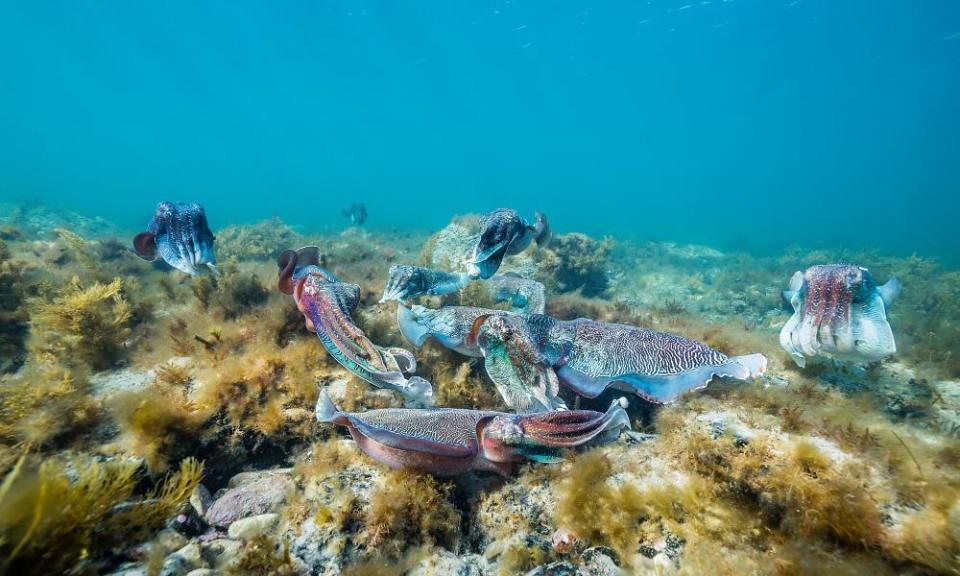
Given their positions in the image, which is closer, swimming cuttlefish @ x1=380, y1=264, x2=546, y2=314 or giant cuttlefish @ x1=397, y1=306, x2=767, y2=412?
giant cuttlefish @ x1=397, y1=306, x2=767, y2=412

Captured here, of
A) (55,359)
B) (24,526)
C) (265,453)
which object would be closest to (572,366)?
(265,453)

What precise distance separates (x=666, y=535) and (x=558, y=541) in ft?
2.58

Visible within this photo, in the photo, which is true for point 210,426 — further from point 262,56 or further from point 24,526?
point 262,56

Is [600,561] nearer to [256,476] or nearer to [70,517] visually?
[256,476]

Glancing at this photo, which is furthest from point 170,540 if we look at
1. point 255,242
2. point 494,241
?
point 255,242

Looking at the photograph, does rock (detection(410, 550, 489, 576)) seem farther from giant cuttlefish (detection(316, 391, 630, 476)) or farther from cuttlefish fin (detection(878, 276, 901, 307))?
cuttlefish fin (detection(878, 276, 901, 307))

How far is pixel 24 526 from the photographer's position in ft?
6.53

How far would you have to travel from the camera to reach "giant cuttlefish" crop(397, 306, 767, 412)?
361 cm

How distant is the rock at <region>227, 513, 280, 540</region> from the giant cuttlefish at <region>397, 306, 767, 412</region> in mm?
2150

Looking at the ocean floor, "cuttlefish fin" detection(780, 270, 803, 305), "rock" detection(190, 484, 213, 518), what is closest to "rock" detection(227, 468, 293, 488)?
the ocean floor

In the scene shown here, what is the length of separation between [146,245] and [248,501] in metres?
3.64

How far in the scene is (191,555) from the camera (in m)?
2.58

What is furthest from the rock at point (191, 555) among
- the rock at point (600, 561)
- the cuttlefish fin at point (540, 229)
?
the cuttlefish fin at point (540, 229)

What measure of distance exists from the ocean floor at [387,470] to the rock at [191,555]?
0.12ft
